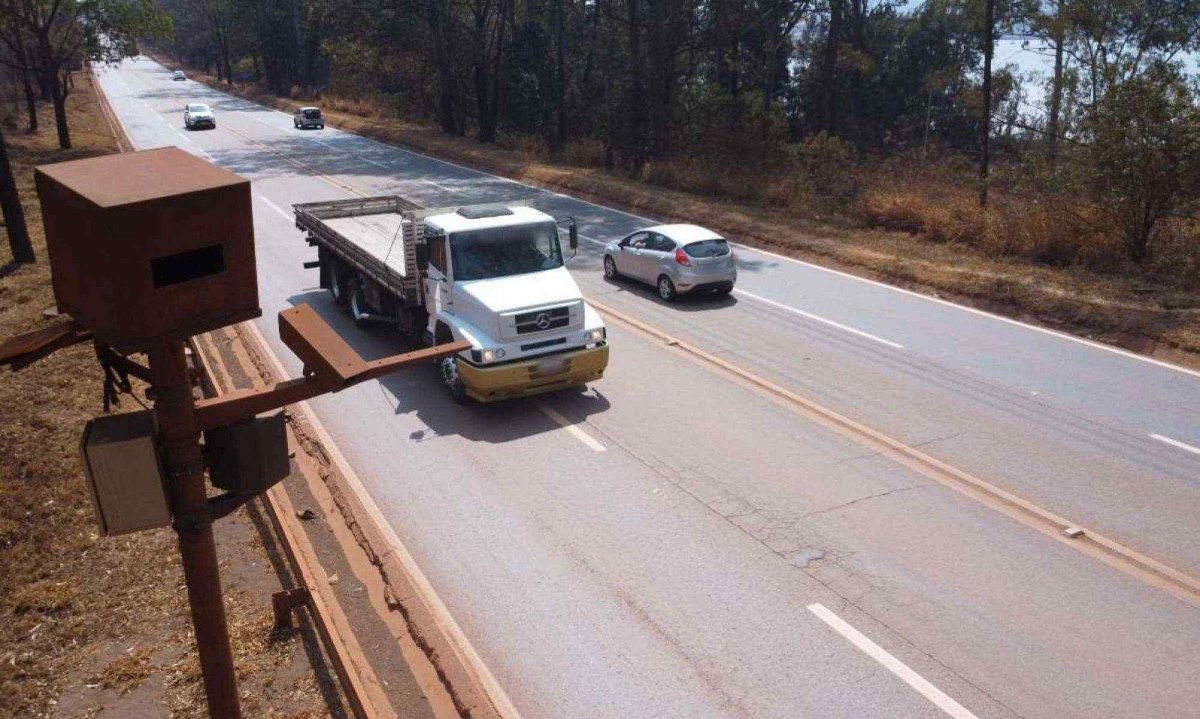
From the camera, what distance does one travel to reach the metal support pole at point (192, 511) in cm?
327

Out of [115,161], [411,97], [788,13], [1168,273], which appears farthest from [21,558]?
[411,97]

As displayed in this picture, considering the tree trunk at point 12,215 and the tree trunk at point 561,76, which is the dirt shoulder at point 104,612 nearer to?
the tree trunk at point 12,215

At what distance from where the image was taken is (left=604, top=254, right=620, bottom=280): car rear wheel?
18938mm

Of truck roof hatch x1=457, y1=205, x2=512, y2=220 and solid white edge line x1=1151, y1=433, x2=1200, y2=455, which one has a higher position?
truck roof hatch x1=457, y1=205, x2=512, y2=220

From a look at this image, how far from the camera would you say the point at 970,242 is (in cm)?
2155

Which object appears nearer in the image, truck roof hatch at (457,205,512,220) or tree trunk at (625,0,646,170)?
truck roof hatch at (457,205,512,220)

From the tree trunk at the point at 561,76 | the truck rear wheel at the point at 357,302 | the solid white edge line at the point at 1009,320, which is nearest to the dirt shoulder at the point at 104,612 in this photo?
the truck rear wheel at the point at 357,302

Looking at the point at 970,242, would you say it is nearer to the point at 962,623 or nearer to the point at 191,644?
the point at 962,623

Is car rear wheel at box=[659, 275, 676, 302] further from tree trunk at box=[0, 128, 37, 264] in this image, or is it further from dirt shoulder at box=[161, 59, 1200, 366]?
tree trunk at box=[0, 128, 37, 264]

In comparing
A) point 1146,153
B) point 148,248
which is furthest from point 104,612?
point 1146,153

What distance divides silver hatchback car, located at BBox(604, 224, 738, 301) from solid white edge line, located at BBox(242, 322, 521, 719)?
24.7 feet

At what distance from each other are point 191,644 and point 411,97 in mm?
51159

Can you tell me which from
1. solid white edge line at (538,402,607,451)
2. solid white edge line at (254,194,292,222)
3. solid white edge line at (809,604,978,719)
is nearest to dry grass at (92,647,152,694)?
solid white edge line at (809,604,978,719)

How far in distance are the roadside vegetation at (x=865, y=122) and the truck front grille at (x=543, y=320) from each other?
960cm
